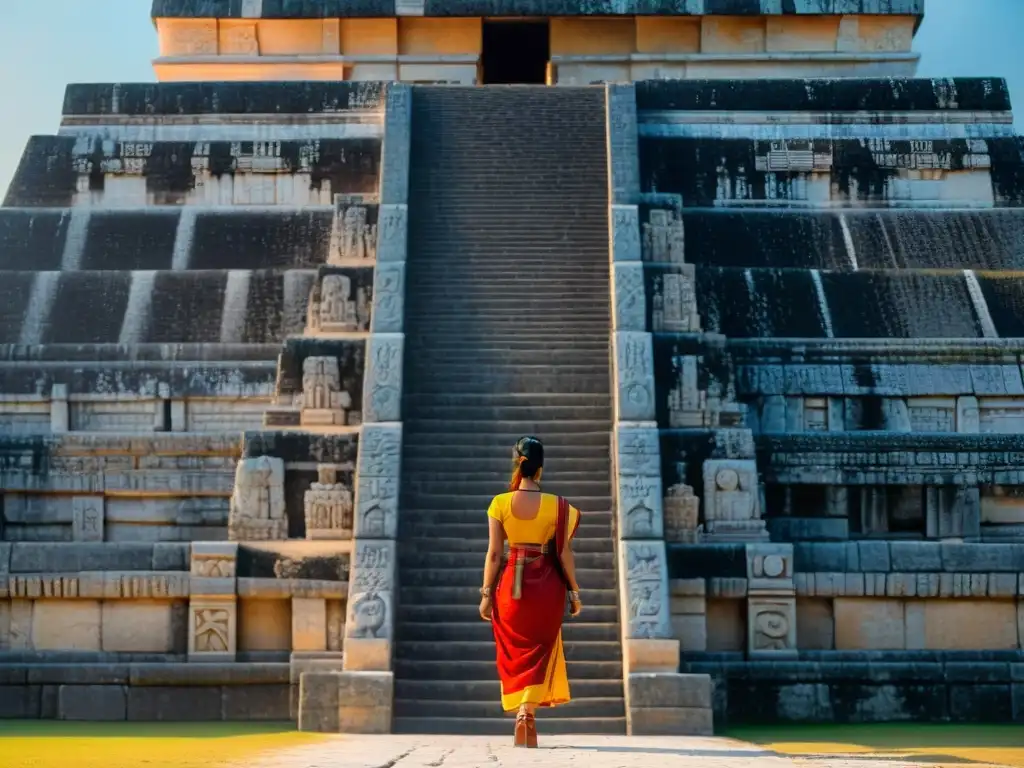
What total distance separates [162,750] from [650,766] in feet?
8.53

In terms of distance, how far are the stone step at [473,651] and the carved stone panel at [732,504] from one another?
1.76m

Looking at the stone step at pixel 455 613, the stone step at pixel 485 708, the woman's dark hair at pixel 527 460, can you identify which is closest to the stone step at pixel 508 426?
the stone step at pixel 455 613

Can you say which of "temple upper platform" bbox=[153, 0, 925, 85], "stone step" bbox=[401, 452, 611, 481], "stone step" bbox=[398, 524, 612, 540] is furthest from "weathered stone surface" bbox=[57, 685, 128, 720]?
"temple upper platform" bbox=[153, 0, 925, 85]

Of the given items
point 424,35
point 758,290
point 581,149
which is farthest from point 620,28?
point 758,290

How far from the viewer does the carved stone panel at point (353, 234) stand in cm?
1495

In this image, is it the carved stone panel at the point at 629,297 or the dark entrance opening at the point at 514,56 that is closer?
the carved stone panel at the point at 629,297

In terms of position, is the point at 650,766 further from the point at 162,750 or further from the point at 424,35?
the point at 424,35

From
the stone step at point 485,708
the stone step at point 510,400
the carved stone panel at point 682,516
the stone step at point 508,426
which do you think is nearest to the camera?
the stone step at point 485,708

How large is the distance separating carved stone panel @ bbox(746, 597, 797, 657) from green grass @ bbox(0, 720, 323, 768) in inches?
126

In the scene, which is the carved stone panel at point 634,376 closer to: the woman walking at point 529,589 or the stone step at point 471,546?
the stone step at point 471,546

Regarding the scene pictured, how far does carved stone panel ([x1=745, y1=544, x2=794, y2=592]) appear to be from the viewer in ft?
38.0

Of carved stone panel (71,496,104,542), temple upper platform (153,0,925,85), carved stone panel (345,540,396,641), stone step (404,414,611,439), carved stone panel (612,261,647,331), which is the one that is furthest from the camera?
temple upper platform (153,0,925,85)

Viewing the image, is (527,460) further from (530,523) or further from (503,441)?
(503,441)

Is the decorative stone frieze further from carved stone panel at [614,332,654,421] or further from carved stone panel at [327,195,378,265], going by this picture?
carved stone panel at [327,195,378,265]
